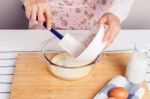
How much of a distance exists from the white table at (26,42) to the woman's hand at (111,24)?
9cm

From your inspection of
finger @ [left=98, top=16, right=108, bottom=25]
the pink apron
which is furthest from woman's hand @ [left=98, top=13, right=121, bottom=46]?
the pink apron

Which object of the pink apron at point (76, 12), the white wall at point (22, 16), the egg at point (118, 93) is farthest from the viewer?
the white wall at point (22, 16)

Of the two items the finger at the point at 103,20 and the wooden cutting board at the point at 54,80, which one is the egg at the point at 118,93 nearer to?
the wooden cutting board at the point at 54,80

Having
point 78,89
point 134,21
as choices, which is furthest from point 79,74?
point 134,21

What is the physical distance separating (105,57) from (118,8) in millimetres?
147

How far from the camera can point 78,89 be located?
776 mm

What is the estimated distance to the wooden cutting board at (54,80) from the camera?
2.48ft

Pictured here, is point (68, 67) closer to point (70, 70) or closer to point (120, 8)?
point (70, 70)

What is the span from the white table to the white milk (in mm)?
47

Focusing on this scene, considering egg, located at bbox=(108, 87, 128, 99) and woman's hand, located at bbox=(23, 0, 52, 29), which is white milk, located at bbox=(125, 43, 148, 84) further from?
woman's hand, located at bbox=(23, 0, 52, 29)

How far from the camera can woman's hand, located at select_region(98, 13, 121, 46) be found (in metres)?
0.78

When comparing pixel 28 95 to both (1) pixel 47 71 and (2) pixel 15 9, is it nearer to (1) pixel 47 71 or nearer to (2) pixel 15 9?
(1) pixel 47 71

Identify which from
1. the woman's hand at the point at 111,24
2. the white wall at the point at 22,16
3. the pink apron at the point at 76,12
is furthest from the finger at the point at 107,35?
the white wall at the point at 22,16

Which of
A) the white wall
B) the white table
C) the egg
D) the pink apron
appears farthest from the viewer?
the white wall
